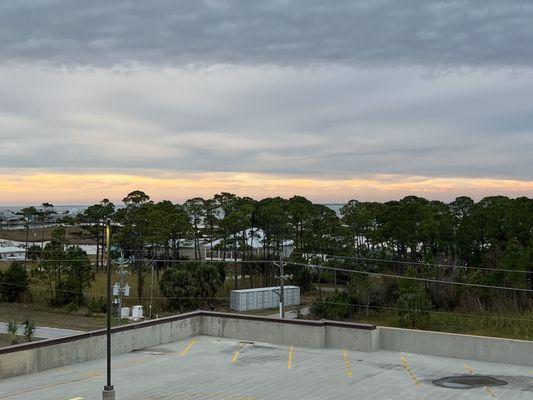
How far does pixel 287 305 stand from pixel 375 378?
52.0 meters

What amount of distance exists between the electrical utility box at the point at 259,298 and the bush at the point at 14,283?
1085 inches

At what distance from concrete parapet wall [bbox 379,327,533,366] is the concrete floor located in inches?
18.1

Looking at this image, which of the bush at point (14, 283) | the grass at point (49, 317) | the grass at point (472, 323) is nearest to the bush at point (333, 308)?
the grass at point (472, 323)

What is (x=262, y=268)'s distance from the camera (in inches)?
3484

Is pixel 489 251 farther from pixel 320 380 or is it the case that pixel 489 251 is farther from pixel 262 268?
pixel 320 380

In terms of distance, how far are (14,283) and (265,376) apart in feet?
206

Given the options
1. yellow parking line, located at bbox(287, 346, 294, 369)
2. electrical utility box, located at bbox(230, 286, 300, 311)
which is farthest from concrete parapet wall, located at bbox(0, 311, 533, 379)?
electrical utility box, located at bbox(230, 286, 300, 311)

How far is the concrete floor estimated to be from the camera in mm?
17578

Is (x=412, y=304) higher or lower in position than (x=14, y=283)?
lower

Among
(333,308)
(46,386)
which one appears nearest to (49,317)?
(333,308)

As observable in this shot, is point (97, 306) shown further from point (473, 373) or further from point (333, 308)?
point (473, 373)

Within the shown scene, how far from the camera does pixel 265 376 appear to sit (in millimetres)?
19625

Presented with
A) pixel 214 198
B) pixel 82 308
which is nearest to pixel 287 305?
pixel 82 308

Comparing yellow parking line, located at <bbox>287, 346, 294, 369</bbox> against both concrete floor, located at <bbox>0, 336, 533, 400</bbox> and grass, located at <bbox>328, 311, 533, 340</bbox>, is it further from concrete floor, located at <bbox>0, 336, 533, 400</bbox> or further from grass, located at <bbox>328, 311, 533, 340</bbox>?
grass, located at <bbox>328, 311, 533, 340</bbox>
